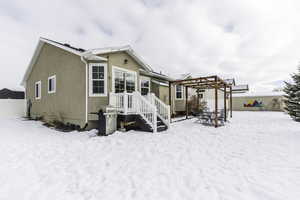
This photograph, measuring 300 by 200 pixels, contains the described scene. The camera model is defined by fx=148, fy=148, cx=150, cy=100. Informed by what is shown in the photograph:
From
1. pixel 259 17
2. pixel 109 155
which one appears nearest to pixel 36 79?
pixel 109 155

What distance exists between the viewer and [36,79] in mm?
11391

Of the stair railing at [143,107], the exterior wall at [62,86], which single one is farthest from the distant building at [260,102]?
the exterior wall at [62,86]

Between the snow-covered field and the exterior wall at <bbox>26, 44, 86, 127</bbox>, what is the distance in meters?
3.13

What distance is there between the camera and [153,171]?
123 inches

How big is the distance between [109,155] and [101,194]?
1.79m

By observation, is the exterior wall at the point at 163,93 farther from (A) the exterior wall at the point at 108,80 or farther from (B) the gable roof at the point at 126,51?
(A) the exterior wall at the point at 108,80

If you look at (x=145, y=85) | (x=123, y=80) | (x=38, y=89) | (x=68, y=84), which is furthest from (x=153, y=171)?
(x=38, y=89)

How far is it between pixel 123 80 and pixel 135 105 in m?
2.15

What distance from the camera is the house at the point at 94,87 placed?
720cm

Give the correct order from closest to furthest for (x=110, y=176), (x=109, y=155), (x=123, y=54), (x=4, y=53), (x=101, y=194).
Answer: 1. (x=101, y=194)
2. (x=110, y=176)
3. (x=109, y=155)
4. (x=123, y=54)
5. (x=4, y=53)

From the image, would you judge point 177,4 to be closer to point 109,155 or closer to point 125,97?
point 125,97

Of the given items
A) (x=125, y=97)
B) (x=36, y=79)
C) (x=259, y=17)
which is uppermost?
(x=259, y=17)

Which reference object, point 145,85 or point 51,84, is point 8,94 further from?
point 145,85

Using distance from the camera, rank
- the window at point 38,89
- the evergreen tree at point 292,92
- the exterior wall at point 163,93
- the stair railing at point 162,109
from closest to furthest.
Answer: the stair railing at point 162,109
the evergreen tree at point 292,92
the window at point 38,89
the exterior wall at point 163,93
